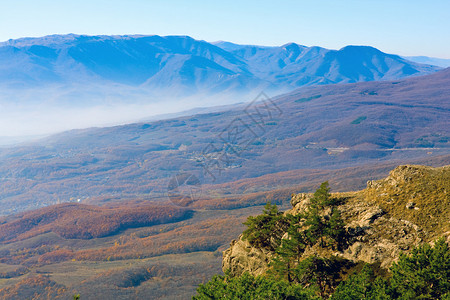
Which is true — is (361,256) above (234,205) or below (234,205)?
above

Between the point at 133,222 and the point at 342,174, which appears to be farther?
the point at 342,174

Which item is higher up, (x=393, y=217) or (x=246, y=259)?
(x=393, y=217)

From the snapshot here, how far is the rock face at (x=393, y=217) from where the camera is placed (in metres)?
26.2

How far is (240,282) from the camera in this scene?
996 inches

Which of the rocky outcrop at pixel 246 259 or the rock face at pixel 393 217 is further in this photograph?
the rocky outcrop at pixel 246 259

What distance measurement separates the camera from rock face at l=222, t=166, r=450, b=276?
2616 centimetres

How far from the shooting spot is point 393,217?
92.3ft

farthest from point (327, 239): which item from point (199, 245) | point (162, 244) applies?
point (162, 244)

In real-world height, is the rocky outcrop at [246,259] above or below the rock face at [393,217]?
below

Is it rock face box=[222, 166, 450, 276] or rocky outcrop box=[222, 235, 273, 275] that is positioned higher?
rock face box=[222, 166, 450, 276]

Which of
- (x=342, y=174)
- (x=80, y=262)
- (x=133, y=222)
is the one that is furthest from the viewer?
(x=342, y=174)

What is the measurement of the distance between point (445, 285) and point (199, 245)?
9249 cm

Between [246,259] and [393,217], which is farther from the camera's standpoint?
[246,259]

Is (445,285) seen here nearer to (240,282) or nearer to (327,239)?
(327,239)
